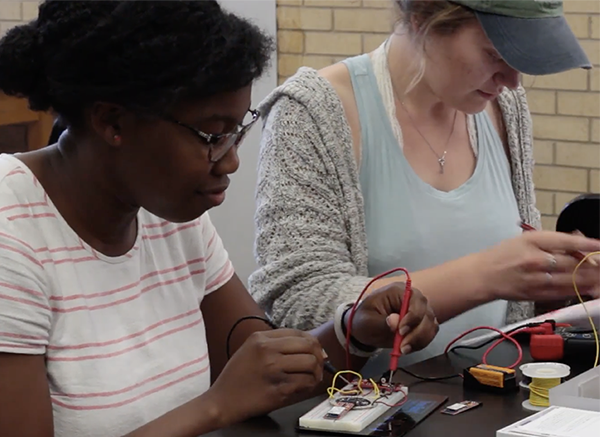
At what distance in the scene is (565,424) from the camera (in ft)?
3.29

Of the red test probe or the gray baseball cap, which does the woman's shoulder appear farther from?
the red test probe

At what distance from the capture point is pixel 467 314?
1.75 meters

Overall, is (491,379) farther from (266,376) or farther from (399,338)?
(266,376)

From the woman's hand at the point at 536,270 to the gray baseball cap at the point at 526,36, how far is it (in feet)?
0.91

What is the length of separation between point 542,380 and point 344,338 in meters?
0.35

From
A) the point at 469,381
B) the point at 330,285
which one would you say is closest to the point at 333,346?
the point at 330,285

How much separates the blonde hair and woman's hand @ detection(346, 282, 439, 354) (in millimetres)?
475

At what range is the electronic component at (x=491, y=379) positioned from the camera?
4.00ft

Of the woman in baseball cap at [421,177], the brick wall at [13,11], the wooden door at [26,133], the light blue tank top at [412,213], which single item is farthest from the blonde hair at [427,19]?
the brick wall at [13,11]

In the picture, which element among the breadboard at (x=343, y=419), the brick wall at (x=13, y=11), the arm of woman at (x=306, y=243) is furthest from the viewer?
the brick wall at (x=13, y=11)

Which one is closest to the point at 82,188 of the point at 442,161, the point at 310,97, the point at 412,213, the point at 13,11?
the point at 310,97

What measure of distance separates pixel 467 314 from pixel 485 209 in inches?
7.9

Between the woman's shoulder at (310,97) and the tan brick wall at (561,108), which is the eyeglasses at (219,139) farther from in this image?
the tan brick wall at (561,108)

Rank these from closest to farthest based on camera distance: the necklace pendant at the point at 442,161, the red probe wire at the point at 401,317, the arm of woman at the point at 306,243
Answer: the red probe wire at the point at 401,317 < the arm of woman at the point at 306,243 < the necklace pendant at the point at 442,161
